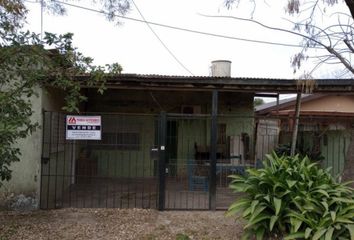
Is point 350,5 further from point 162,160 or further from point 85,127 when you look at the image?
point 85,127

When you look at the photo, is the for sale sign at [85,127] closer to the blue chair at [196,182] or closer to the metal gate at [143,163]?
the metal gate at [143,163]

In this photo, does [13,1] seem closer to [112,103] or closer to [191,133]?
[112,103]

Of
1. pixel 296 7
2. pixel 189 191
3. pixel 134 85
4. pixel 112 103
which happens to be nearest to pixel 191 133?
pixel 112 103

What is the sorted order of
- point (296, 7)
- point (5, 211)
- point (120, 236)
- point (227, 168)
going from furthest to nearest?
point (227, 168)
point (5, 211)
point (120, 236)
point (296, 7)

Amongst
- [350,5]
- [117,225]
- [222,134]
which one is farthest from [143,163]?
[350,5]

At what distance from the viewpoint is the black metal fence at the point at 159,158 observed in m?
8.79

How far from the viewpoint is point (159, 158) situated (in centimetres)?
834

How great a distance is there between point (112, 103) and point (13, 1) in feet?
21.5

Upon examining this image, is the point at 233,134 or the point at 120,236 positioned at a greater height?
the point at 233,134

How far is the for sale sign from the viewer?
329 inches

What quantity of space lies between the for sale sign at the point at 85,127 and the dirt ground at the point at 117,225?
1504 millimetres

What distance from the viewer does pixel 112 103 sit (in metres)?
13.7

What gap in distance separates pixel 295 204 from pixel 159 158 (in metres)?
3.21

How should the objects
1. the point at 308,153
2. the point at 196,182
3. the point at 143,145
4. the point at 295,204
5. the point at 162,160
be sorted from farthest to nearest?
the point at 143,145, the point at 308,153, the point at 196,182, the point at 162,160, the point at 295,204
